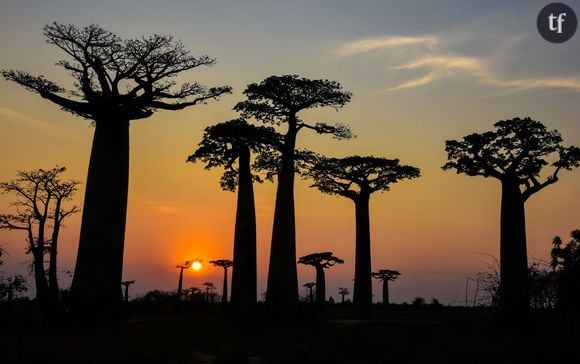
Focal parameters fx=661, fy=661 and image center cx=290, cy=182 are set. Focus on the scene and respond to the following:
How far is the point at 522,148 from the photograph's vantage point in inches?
933

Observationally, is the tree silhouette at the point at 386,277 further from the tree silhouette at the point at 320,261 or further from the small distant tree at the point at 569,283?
the small distant tree at the point at 569,283

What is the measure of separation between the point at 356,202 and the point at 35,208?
15826 millimetres

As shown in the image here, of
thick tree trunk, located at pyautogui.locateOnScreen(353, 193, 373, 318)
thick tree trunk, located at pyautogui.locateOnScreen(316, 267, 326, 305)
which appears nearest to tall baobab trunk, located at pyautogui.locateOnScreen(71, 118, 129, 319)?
thick tree trunk, located at pyautogui.locateOnScreen(353, 193, 373, 318)

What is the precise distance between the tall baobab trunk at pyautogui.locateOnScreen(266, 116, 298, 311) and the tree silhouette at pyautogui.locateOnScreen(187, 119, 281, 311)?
31.2 inches

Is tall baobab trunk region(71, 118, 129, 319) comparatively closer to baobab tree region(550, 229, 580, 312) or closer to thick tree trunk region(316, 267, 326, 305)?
baobab tree region(550, 229, 580, 312)

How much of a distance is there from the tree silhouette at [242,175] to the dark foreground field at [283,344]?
346 cm

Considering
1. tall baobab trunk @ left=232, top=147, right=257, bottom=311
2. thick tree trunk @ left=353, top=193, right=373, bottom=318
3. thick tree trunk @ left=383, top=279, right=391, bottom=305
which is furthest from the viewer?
thick tree trunk @ left=383, top=279, right=391, bottom=305

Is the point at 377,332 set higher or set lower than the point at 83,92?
lower

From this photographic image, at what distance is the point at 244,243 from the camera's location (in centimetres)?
2450

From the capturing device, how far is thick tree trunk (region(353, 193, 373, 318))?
106 feet

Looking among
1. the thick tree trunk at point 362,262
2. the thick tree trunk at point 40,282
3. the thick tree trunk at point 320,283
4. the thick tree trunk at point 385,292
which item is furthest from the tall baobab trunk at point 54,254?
the thick tree trunk at point 385,292

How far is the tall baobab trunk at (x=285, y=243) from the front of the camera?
974 inches

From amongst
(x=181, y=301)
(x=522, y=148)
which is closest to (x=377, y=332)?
(x=522, y=148)

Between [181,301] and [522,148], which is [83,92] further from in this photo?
[181,301]
